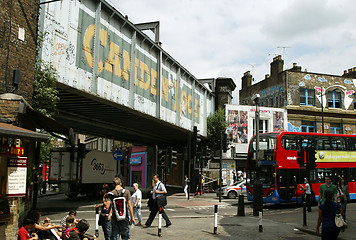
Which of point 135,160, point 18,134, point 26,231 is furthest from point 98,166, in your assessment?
point 135,160

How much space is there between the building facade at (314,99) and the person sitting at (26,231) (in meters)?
35.6

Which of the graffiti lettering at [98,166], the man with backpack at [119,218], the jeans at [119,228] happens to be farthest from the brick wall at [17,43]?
the graffiti lettering at [98,166]

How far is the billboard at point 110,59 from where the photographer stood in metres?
14.4

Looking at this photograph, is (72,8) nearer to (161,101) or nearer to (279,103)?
(161,101)

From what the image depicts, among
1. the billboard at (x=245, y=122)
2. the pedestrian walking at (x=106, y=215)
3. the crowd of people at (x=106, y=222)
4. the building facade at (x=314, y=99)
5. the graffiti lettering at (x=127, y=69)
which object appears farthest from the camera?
the building facade at (x=314, y=99)

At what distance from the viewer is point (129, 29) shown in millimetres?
19656

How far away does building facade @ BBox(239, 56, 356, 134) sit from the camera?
39969 millimetres

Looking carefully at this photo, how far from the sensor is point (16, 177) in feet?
27.8

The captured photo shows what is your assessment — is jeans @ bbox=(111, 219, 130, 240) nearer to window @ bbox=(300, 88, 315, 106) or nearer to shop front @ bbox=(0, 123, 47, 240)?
shop front @ bbox=(0, 123, 47, 240)

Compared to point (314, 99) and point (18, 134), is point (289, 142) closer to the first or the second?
point (18, 134)

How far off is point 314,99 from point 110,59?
29964 mm

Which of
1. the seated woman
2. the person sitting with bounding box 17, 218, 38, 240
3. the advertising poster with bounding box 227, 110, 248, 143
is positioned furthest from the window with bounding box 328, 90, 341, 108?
the person sitting with bounding box 17, 218, 38, 240

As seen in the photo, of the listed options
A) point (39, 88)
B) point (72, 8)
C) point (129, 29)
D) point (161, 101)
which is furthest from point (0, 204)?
point (161, 101)

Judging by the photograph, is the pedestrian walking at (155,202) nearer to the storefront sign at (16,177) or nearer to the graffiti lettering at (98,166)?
the storefront sign at (16,177)
